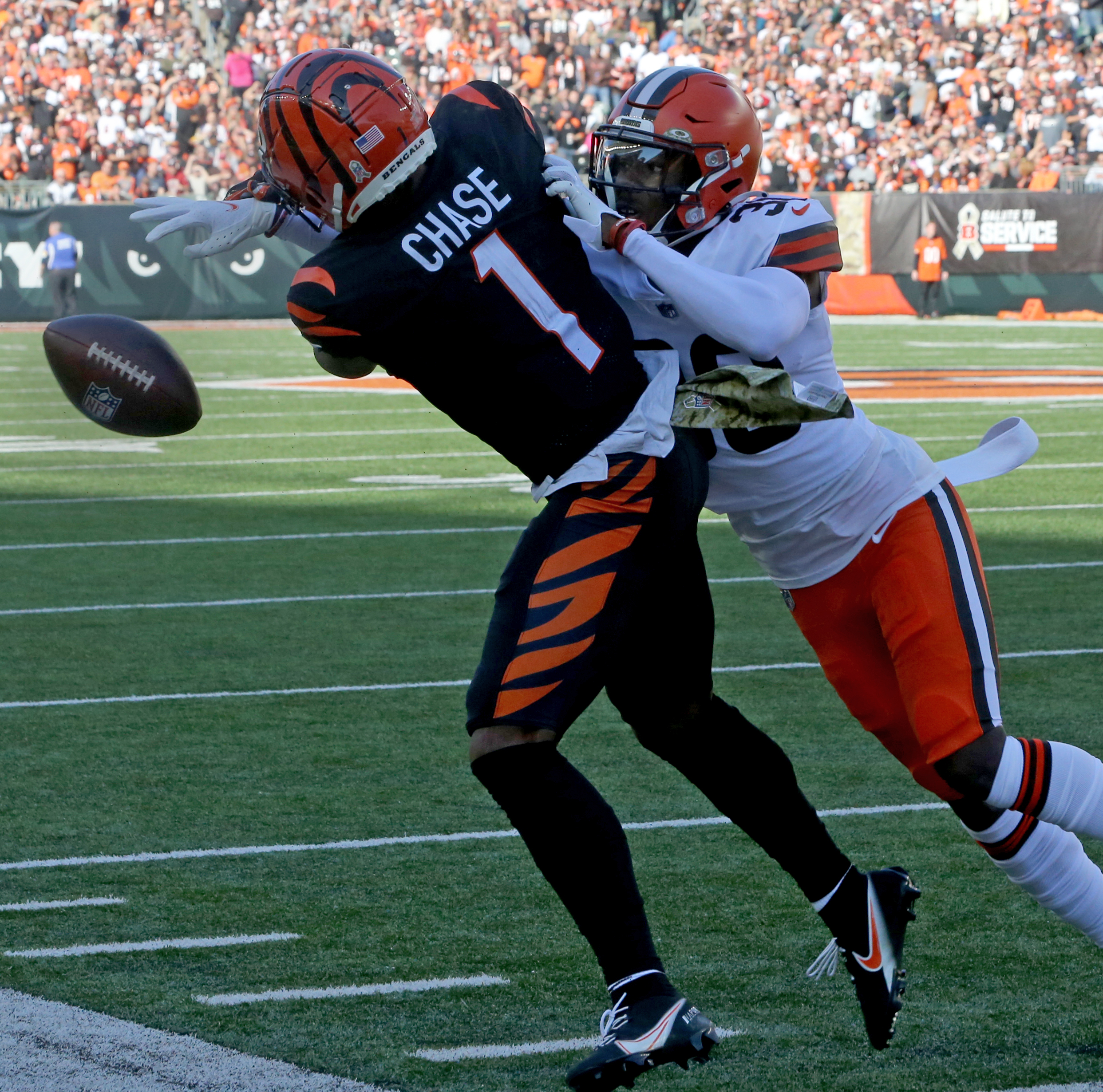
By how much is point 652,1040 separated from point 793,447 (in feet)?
3.64

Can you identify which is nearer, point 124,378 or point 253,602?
point 124,378

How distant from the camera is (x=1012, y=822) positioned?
11.4 ft

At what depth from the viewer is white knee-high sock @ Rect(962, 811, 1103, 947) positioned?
350 cm

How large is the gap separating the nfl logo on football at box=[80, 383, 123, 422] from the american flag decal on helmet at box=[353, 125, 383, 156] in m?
1.06

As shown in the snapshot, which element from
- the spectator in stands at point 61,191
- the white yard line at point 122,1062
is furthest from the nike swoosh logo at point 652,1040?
the spectator in stands at point 61,191

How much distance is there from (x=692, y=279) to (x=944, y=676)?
811 mm

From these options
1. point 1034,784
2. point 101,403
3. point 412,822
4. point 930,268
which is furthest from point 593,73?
point 1034,784

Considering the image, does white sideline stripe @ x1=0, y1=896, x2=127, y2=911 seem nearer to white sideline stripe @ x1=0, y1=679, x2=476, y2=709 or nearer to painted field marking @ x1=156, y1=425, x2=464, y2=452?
white sideline stripe @ x1=0, y1=679, x2=476, y2=709

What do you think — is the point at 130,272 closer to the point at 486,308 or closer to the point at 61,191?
the point at 61,191

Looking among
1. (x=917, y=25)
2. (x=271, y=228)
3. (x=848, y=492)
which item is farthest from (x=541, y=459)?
(x=917, y=25)

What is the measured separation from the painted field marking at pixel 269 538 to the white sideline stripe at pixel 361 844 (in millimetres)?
4863

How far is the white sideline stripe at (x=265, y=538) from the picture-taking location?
9.67m

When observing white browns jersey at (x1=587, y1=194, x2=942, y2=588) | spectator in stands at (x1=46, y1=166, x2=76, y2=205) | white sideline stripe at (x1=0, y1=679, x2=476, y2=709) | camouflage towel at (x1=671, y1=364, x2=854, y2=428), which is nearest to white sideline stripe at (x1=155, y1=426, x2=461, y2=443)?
white sideline stripe at (x1=0, y1=679, x2=476, y2=709)

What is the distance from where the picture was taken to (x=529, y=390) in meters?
3.32
